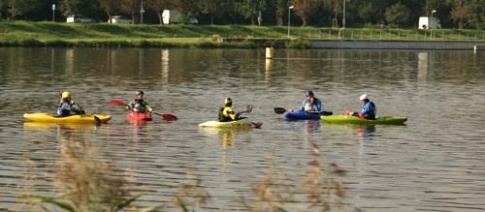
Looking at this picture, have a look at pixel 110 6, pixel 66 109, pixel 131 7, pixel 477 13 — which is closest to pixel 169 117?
pixel 66 109

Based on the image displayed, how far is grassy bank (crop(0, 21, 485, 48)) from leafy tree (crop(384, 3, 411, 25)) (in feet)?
18.6

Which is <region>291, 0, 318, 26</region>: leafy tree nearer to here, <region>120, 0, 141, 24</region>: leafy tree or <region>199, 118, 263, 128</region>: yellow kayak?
<region>120, 0, 141, 24</region>: leafy tree

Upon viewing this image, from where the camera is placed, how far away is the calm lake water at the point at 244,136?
20.9m

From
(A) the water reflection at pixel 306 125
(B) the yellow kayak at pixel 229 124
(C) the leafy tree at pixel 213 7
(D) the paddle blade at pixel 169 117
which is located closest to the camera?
(B) the yellow kayak at pixel 229 124

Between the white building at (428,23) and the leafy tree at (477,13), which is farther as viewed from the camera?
the white building at (428,23)

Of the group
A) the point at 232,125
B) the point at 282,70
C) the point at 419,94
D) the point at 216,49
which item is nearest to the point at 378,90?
the point at 419,94

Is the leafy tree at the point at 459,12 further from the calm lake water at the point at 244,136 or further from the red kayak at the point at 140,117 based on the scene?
the red kayak at the point at 140,117

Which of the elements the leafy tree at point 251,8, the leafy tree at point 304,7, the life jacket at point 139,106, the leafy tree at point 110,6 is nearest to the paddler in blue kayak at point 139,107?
the life jacket at point 139,106

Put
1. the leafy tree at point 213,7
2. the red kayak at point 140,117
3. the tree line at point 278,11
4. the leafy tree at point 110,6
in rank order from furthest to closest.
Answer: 1. the leafy tree at point 213,7
2. the tree line at point 278,11
3. the leafy tree at point 110,6
4. the red kayak at point 140,117

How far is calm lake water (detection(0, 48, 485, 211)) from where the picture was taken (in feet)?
68.6

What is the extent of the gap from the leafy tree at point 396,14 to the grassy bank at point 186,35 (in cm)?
567

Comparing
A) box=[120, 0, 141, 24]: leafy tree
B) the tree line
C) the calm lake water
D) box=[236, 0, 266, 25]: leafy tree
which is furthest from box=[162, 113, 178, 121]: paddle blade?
box=[236, 0, 266, 25]: leafy tree

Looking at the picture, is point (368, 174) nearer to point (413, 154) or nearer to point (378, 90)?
point (413, 154)

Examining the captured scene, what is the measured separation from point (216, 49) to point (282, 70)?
3681 centimetres
